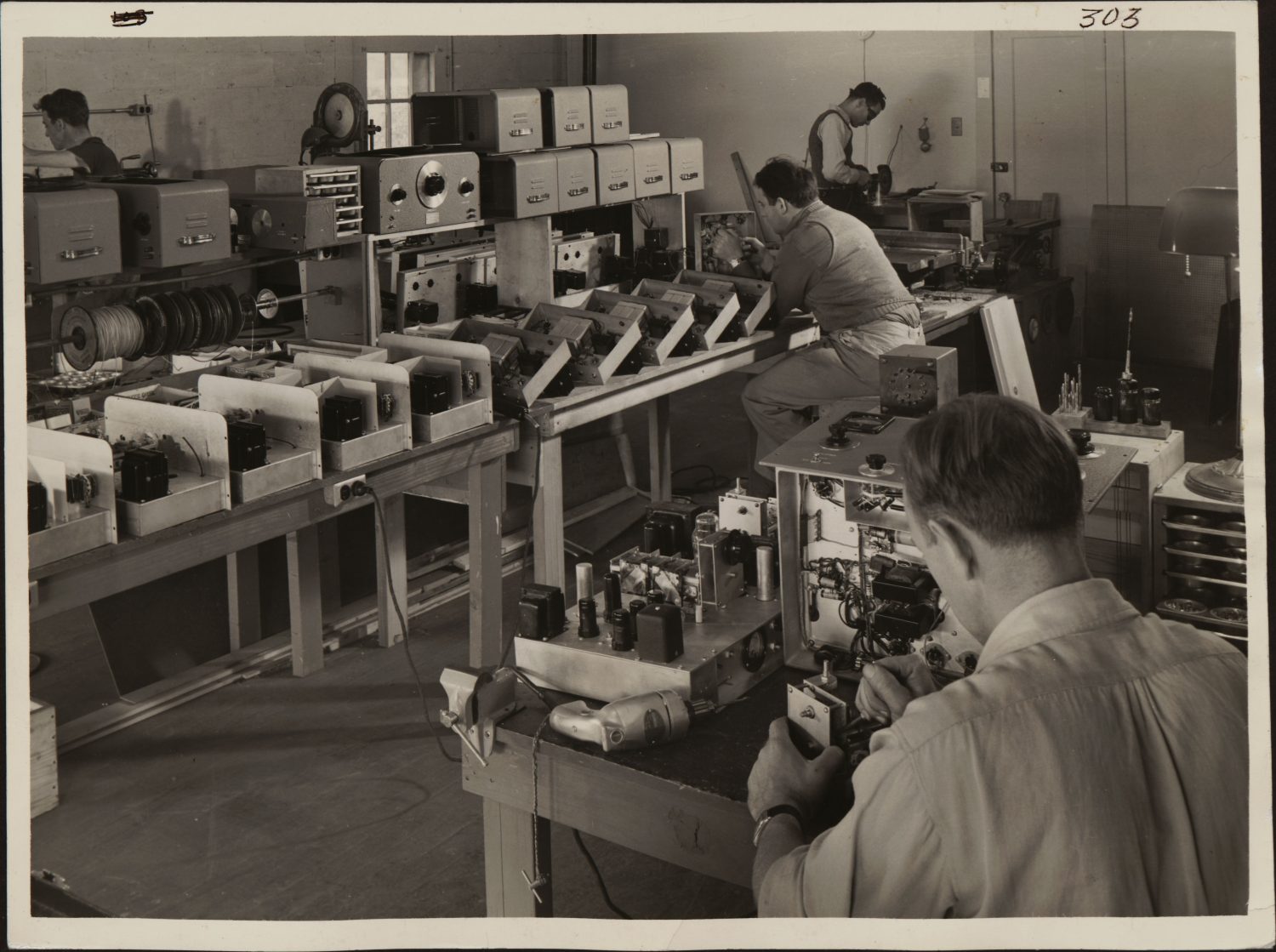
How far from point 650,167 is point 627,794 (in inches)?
140

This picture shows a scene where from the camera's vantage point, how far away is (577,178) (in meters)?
4.59

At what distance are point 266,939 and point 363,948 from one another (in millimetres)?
137

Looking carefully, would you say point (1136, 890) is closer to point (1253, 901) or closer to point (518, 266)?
point (1253, 901)

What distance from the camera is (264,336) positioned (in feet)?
16.2

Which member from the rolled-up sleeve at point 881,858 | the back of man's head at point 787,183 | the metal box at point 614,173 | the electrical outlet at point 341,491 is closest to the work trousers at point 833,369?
the back of man's head at point 787,183

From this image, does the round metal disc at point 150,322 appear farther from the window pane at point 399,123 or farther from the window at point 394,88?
the window pane at point 399,123

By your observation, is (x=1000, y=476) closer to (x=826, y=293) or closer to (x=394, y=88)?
(x=826, y=293)

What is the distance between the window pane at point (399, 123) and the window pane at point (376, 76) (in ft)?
0.43

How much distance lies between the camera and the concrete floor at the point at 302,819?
2707mm

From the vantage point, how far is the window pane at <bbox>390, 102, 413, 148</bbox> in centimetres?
871

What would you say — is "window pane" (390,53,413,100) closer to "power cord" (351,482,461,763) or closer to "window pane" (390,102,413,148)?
"window pane" (390,102,413,148)

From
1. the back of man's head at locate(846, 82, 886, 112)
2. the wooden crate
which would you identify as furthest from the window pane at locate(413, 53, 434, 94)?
the wooden crate

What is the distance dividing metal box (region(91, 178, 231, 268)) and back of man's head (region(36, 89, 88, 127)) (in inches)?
77.1

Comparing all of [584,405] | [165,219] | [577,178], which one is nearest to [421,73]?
[577,178]
